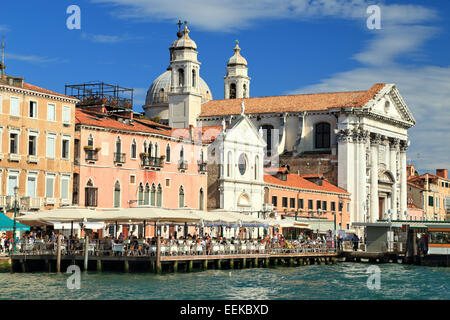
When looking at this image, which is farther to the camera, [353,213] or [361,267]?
[353,213]

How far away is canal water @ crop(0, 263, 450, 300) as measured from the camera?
32594mm

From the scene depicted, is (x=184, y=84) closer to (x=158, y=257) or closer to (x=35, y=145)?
(x=35, y=145)

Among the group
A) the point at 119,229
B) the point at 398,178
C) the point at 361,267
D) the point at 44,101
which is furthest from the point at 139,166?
the point at 398,178

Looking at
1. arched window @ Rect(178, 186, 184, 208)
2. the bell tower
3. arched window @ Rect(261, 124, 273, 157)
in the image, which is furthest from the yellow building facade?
arched window @ Rect(261, 124, 273, 157)

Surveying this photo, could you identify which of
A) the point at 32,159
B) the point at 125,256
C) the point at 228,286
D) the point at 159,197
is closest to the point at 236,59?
the point at 159,197

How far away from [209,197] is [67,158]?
47.0 ft

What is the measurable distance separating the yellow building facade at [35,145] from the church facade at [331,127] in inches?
1164

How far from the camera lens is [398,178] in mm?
90688

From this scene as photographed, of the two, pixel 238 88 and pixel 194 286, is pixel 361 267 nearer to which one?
pixel 194 286

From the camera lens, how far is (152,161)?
55031mm

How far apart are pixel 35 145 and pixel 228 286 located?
670 inches

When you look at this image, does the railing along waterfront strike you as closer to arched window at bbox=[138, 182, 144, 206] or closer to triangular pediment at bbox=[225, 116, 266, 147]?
arched window at bbox=[138, 182, 144, 206]

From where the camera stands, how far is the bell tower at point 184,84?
78.4 meters
